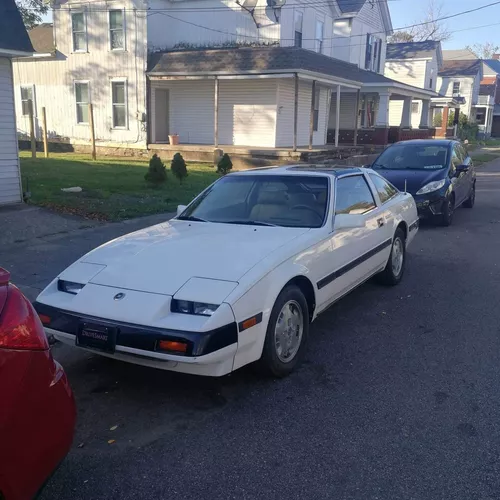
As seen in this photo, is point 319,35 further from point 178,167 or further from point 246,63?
point 178,167

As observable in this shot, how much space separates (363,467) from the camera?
10.5 ft

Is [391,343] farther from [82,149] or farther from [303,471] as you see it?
[82,149]

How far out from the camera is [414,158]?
1174 cm

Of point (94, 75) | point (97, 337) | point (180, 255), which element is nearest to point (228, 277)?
point (180, 255)

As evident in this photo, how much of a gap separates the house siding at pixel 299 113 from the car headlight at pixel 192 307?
18969mm

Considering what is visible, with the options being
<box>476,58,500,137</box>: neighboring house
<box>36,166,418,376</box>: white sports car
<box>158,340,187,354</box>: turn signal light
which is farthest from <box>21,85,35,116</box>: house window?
<box>476,58,500,137</box>: neighboring house

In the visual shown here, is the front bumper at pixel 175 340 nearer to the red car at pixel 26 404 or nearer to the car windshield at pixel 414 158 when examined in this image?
the red car at pixel 26 404

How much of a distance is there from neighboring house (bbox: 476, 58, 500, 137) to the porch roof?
43296 mm

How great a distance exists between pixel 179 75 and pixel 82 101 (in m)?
5.70

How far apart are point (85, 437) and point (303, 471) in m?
1.39

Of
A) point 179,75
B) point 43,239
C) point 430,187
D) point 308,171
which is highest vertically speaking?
point 179,75

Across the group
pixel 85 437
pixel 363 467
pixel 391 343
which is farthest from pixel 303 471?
pixel 391 343

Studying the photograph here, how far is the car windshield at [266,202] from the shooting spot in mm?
5160

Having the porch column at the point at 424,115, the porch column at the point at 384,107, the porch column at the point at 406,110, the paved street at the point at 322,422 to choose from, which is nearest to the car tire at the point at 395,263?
the paved street at the point at 322,422
